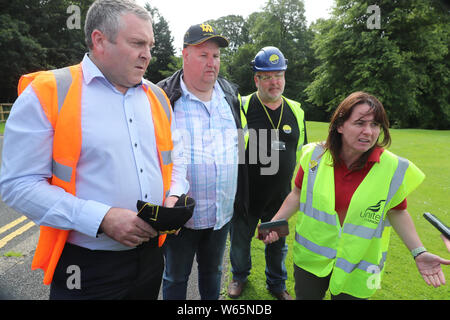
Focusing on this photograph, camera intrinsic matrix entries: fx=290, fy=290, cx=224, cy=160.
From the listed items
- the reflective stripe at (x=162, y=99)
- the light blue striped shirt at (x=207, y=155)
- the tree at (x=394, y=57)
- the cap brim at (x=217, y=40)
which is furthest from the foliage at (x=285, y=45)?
the reflective stripe at (x=162, y=99)

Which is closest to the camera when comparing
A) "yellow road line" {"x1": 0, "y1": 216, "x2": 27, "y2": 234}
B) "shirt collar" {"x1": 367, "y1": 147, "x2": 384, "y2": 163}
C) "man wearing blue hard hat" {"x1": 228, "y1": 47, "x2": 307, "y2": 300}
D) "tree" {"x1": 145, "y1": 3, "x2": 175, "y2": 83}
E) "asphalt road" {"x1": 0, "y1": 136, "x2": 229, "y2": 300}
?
"shirt collar" {"x1": 367, "y1": 147, "x2": 384, "y2": 163}

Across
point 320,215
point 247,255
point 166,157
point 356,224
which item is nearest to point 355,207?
point 356,224

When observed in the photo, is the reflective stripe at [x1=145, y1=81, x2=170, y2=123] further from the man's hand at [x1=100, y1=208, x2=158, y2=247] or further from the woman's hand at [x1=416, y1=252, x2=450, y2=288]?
the woman's hand at [x1=416, y1=252, x2=450, y2=288]

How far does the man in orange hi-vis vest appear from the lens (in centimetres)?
142

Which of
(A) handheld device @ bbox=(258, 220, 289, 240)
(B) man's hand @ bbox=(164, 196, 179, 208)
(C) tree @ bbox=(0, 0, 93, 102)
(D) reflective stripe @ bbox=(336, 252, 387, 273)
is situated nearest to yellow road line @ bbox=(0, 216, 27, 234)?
(B) man's hand @ bbox=(164, 196, 179, 208)

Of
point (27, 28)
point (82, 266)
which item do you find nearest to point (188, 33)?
point (82, 266)

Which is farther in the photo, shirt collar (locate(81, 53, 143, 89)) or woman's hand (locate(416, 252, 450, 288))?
woman's hand (locate(416, 252, 450, 288))

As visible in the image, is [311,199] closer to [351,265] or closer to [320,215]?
[320,215]

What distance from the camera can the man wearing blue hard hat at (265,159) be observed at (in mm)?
3158

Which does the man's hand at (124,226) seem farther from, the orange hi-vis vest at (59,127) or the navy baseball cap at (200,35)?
the navy baseball cap at (200,35)

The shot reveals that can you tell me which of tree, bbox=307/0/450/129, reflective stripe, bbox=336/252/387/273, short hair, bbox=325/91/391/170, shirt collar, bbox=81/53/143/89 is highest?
tree, bbox=307/0/450/129

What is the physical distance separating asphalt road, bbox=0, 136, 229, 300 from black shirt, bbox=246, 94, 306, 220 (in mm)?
1172

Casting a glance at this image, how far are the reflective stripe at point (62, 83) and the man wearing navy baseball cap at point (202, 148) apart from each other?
93 centimetres

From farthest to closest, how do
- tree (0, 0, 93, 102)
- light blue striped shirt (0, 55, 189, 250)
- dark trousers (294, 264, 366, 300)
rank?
tree (0, 0, 93, 102)
dark trousers (294, 264, 366, 300)
light blue striped shirt (0, 55, 189, 250)
